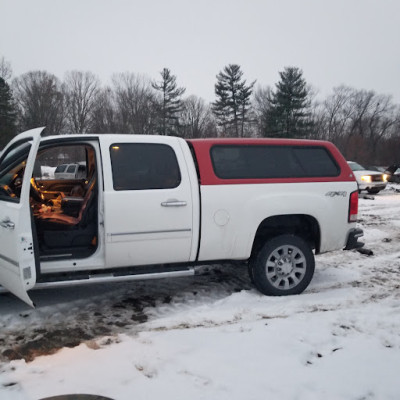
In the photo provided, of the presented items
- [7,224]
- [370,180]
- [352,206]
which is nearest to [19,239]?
[7,224]

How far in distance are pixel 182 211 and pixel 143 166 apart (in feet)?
2.16

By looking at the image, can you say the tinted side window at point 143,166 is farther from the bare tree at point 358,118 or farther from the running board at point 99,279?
the bare tree at point 358,118

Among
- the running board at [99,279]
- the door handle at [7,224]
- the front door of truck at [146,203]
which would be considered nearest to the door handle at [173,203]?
the front door of truck at [146,203]

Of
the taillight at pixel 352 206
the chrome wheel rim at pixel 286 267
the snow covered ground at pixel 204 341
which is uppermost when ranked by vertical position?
the taillight at pixel 352 206

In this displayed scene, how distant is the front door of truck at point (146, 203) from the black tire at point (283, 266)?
0.93 metres

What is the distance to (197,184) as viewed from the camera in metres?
4.33

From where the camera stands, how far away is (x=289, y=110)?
45906 millimetres

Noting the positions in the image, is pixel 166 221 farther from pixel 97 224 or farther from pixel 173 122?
pixel 173 122

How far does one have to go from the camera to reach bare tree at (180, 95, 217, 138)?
53.6m

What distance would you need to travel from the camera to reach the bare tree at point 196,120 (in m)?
53.6

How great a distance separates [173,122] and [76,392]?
168 feet

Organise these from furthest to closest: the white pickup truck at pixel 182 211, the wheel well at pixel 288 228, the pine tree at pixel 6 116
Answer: the pine tree at pixel 6 116, the wheel well at pixel 288 228, the white pickup truck at pixel 182 211

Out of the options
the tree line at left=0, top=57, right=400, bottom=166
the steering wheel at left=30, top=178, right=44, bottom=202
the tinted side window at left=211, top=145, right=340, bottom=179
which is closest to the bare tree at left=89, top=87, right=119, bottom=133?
the tree line at left=0, top=57, right=400, bottom=166

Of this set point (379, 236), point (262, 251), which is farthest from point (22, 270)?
point (379, 236)
